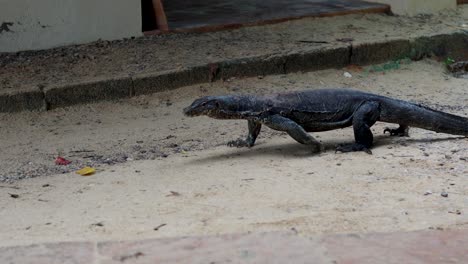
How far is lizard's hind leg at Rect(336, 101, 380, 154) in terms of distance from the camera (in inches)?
240

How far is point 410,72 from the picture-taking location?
9.02 meters

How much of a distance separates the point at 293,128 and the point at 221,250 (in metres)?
3.00

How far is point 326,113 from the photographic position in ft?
20.7

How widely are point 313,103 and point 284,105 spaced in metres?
0.24

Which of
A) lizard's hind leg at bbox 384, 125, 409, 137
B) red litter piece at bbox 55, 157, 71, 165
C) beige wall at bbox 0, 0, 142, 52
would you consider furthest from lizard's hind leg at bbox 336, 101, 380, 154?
beige wall at bbox 0, 0, 142, 52

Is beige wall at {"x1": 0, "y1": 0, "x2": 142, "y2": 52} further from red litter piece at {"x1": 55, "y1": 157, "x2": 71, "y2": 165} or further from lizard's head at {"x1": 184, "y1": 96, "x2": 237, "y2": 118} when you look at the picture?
lizard's head at {"x1": 184, "y1": 96, "x2": 237, "y2": 118}

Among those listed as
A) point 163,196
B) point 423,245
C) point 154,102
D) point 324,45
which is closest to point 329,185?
point 163,196

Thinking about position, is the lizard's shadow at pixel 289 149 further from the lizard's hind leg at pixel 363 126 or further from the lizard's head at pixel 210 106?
the lizard's head at pixel 210 106

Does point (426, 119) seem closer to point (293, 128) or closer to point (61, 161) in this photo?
point (293, 128)

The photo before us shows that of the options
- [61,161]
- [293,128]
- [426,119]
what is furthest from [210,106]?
[426,119]

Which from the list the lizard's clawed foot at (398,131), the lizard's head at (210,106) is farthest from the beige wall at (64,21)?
the lizard's clawed foot at (398,131)

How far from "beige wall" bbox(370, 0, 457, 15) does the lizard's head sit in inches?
192

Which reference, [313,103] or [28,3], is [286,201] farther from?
[28,3]

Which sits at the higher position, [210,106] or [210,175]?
[210,106]
